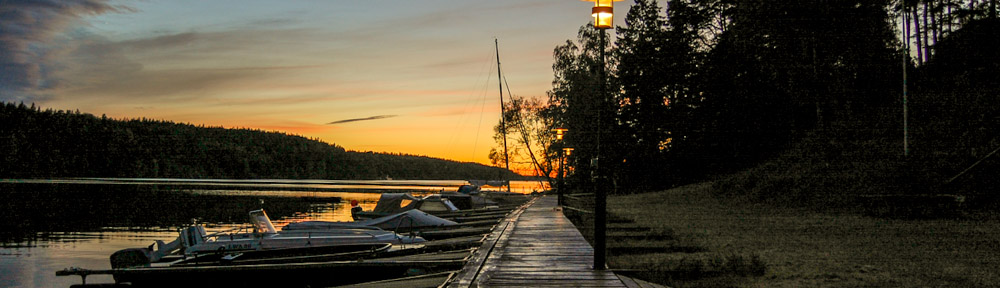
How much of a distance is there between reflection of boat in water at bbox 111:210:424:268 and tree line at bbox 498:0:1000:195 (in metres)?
15.6

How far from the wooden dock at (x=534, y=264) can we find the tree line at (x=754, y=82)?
1633cm

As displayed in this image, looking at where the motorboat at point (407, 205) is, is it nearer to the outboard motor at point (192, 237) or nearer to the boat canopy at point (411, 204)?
the boat canopy at point (411, 204)

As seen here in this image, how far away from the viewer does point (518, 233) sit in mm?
18375

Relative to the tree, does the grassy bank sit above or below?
below

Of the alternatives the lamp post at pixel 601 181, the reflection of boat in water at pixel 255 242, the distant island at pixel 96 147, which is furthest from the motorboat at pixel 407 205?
the distant island at pixel 96 147

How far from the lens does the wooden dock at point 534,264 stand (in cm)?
1008

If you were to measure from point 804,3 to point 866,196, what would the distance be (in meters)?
13.7

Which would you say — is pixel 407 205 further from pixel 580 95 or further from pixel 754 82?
pixel 754 82

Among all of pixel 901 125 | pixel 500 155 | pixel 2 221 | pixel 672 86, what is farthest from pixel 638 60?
pixel 2 221

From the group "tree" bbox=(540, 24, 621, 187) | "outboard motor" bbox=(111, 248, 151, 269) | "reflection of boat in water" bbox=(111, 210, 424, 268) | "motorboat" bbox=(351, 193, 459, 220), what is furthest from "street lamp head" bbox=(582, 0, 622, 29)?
"tree" bbox=(540, 24, 621, 187)

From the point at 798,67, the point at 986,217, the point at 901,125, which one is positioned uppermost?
the point at 798,67

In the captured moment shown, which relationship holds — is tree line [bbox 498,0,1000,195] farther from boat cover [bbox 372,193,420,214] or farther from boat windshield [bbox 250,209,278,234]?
boat windshield [bbox 250,209,278,234]

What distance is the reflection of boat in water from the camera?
1836 centimetres

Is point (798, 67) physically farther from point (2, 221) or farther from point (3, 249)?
point (2, 221)
